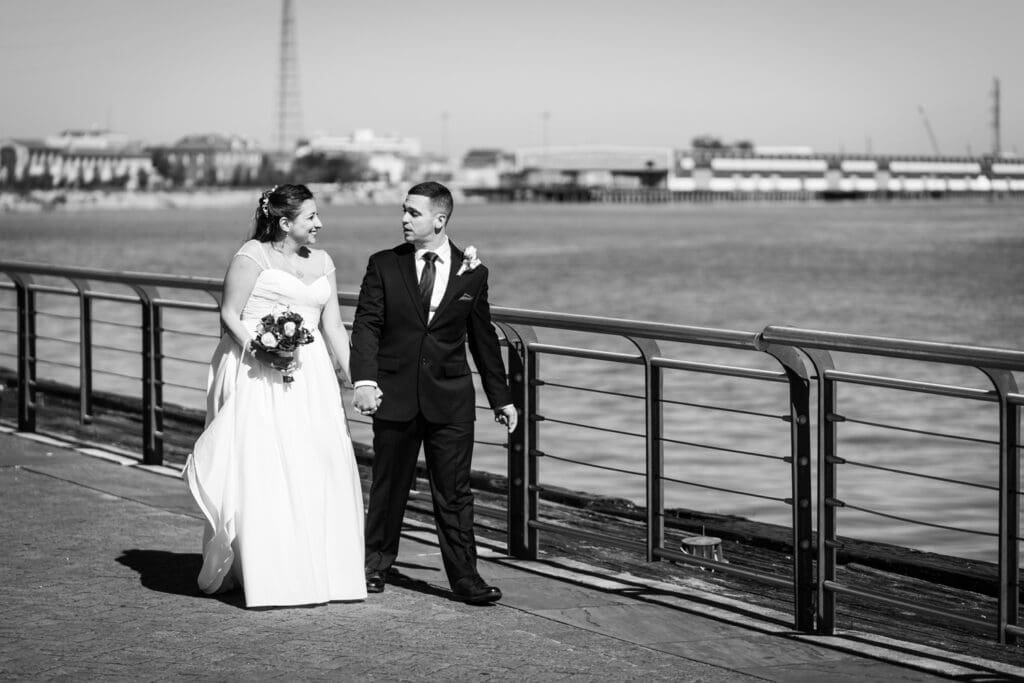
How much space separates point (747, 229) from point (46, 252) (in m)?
81.9

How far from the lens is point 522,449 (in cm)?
720

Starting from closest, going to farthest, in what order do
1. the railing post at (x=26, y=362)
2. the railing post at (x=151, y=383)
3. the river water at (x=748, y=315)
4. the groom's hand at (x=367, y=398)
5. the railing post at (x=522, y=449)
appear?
the groom's hand at (x=367, y=398)
the railing post at (x=522, y=449)
the railing post at (x=151, y=383)
the railing post at (x=26, y=362)
the river water at (x=748, y=315)

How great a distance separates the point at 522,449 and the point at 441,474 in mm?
944

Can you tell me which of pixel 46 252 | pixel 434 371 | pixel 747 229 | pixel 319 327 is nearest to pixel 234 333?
pixel 319 327

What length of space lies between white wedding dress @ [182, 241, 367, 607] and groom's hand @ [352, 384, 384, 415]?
369mm

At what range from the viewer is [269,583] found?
6.11 m

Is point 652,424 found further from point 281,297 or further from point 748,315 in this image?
point 748,315

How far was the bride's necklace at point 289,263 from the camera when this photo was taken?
646cm

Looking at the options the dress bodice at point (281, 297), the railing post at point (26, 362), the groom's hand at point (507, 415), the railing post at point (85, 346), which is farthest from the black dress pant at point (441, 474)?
the railing post at point (26, 362)

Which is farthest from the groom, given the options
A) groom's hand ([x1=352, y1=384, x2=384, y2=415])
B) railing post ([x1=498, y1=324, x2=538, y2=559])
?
railing post ([x1=498, y1=324, x2=538, y2=559])

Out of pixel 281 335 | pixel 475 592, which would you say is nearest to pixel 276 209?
pixel 281 335

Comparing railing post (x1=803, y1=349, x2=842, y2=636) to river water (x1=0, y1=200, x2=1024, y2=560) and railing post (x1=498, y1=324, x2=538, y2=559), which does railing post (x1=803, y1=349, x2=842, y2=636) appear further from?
railing post (x1=498, y1=324, x2=538, y2=559)

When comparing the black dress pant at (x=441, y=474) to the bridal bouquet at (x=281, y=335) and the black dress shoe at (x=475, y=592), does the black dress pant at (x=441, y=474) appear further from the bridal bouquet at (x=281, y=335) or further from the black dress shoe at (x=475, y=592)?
the bridal bouquet at (x=281, y=335)

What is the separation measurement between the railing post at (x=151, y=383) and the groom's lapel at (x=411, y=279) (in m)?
3.79
